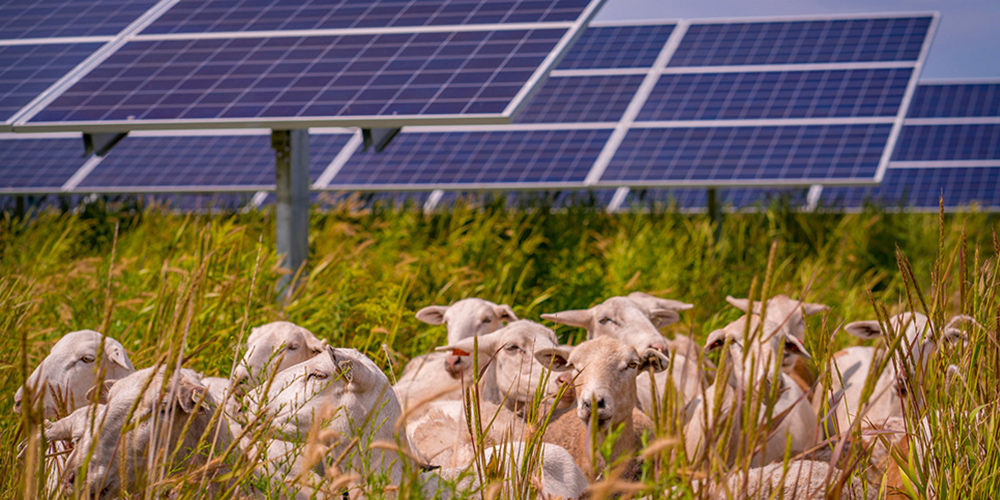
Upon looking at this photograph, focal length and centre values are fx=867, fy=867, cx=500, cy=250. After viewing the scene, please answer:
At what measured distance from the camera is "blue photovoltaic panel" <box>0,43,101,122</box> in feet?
27.1

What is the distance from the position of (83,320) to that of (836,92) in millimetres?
11970

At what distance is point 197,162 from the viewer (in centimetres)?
1464

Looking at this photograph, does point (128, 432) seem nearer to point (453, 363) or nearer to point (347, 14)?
point (453, 363)

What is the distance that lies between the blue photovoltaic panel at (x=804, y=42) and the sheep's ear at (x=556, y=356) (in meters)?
12.3

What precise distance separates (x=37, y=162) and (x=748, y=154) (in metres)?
12.3

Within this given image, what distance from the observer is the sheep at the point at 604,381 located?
3605mm

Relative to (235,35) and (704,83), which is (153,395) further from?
(704,83)

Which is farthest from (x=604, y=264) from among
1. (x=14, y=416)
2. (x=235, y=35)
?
(x=14, y=416)

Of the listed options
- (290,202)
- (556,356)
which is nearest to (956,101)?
(290,202)

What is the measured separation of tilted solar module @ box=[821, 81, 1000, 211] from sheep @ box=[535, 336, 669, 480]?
1169cm

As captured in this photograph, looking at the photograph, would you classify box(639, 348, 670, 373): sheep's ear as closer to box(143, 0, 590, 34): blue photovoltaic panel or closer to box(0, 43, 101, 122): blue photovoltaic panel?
box(143, 0, 590, 34): blue photovoltaic panel

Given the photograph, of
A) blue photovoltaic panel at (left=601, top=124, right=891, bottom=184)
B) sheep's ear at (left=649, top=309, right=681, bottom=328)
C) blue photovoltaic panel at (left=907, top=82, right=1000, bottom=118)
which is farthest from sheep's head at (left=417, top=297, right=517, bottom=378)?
blue photovoltaic panel at (left=907, top=82, right=1000, bottom=118)

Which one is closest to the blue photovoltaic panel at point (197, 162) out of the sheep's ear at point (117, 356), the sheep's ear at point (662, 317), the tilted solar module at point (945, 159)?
the sheep's ear at point (662, 317)

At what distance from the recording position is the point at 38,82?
28.6 ft
